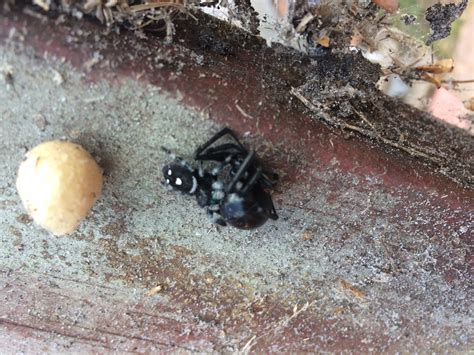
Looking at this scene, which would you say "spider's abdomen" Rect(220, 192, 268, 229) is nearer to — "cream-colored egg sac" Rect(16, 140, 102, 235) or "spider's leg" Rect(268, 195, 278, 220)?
"spider's leg" Rect(268, 195, 278, 220)

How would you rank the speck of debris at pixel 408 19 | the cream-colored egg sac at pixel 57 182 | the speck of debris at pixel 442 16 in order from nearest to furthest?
the cream-colored egg sac at pixel 57 182 → the speck of debris at pixel 442 16 → the speck of debris at pixel 408 19

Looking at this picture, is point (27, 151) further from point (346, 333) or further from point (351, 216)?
point (346, 333)

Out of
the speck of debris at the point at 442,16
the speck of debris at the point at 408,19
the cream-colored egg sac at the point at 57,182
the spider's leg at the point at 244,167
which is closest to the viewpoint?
the cream-colored egg sac at the point at 57,182

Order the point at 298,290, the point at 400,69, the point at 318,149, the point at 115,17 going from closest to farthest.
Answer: the point at 115,17 < the point at 318,149 < the point at 298,290 < the point at 400,69

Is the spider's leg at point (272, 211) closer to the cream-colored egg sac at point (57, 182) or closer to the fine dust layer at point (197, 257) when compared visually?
the fine dust layer at point (197, 257)

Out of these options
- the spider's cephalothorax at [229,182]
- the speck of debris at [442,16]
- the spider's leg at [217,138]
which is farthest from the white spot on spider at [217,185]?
the speck of debris at [442,16]

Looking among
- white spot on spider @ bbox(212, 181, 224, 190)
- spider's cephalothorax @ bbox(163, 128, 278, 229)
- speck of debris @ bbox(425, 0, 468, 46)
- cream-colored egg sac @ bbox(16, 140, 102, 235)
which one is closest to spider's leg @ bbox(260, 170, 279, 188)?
spider's cephalothorax @ bbox(163, 128, 278, 229)

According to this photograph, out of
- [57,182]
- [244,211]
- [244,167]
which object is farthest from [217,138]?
[57,182]

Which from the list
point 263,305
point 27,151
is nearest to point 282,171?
point 263,305
